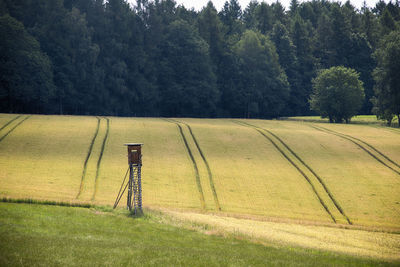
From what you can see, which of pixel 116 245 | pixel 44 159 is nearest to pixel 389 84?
pixel 44 159

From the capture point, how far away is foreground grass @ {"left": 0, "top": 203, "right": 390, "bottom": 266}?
16.6m

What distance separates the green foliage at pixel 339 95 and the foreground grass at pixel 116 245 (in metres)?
69.1

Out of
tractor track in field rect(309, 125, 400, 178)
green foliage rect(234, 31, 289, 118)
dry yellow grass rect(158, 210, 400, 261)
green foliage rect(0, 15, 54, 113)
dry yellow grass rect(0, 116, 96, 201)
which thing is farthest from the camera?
green foliage rect(234, 31, 289, 118)

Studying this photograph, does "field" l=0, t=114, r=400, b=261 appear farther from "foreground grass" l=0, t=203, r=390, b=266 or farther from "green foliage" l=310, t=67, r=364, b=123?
"green foliage" l=310, t=67, r=364, b=123

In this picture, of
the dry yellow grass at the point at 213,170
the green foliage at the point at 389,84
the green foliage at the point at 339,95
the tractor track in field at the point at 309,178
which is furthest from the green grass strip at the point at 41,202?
the green foliage at the point at 389,84

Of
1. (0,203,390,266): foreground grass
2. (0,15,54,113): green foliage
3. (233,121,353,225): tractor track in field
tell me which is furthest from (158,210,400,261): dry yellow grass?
(0,15,54,113): green foliage

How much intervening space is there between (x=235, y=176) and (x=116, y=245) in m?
22.3

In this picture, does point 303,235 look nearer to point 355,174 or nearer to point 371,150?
point 355,174

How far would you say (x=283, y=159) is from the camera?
151 ft

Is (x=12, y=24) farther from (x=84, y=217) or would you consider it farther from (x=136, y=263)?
(x=136, y=263)

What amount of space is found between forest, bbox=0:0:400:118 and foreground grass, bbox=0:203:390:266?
62.9m

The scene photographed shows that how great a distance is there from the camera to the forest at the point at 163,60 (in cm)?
8344

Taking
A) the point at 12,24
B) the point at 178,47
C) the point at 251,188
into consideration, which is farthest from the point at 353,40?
the point at 251,188

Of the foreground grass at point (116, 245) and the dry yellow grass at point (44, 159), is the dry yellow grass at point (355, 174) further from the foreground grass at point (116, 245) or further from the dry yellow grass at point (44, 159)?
the dry yellow grass at point (44, 159)
